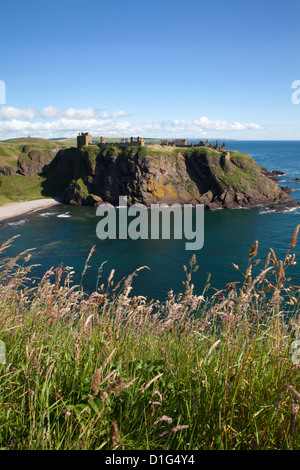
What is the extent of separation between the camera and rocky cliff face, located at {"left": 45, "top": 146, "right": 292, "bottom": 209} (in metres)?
73.4

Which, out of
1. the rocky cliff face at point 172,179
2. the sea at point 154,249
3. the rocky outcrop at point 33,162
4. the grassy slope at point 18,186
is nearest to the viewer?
the sea at point 154,249

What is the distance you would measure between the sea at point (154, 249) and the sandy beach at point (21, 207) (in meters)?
3.05

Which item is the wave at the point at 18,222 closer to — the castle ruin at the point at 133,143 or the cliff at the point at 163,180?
the cliff at the point at 163,180

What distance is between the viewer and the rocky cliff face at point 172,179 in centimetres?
7344

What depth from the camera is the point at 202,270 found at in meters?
35.8

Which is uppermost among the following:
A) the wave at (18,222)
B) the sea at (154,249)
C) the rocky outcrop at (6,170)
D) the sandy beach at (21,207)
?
the rocky outcrop at (6,170)

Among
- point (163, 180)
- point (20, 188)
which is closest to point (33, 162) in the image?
point (20, 188)

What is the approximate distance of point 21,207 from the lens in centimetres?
7381

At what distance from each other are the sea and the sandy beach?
305cm

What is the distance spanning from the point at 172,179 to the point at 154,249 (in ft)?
115

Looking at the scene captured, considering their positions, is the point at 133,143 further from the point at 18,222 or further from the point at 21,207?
the point at 18,222

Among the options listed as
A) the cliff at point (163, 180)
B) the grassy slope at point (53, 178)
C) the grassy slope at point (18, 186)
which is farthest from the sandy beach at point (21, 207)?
the cliff at point (163, 180)

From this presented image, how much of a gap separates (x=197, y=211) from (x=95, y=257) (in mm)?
33787

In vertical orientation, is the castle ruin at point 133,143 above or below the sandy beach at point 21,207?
above
